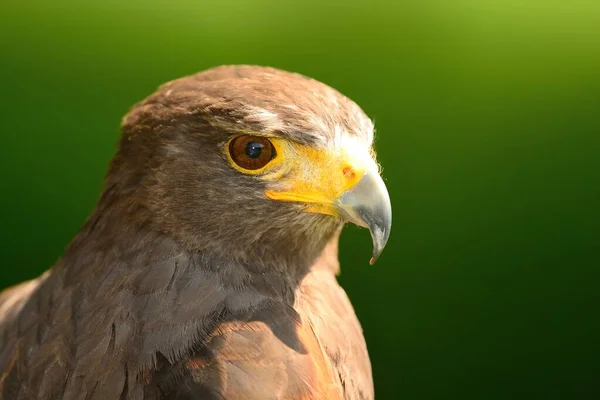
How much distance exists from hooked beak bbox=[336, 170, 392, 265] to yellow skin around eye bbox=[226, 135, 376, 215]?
2 centimetres

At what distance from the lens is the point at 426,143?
2871mm

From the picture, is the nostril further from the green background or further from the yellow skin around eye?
the green background

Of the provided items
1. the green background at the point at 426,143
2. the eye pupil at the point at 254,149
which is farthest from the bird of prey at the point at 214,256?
the green background at the point at 426,143

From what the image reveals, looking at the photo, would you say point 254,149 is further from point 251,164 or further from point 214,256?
point 214,256

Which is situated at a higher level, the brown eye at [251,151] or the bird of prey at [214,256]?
the brown eye at [251,151]

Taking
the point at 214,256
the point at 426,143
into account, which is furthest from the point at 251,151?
the point at 426,143

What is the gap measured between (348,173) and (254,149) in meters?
0.21

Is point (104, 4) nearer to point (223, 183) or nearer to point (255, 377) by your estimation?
point (223, 183)

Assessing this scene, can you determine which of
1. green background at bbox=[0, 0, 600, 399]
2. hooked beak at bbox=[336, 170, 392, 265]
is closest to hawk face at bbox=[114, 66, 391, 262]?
hooked beak at bbox=[336, 170, 392, 265]

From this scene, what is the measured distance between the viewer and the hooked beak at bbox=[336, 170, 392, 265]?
1.44m

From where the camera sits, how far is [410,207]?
9.57 ft

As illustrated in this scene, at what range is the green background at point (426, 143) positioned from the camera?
2787mm

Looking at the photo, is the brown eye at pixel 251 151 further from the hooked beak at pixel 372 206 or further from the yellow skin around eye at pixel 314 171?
the hooked beak at pixel 372 206

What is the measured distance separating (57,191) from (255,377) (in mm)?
1870
